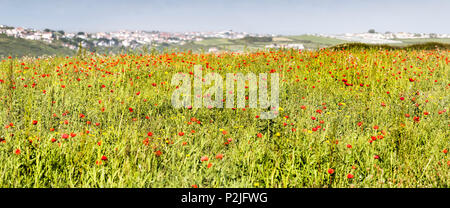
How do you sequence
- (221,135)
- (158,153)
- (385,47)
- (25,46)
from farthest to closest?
(25,46) < (385,47) < (221,135) < (158,153)

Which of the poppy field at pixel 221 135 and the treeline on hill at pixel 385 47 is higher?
the treeline on hill at pixel 385 47

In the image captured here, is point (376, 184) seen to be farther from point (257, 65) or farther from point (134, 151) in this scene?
point (257, 65)

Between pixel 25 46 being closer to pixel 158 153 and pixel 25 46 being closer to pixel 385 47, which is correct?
pixel 385 47

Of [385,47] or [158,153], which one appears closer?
[158,153]

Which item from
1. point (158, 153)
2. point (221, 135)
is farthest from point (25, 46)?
point (158, 153)

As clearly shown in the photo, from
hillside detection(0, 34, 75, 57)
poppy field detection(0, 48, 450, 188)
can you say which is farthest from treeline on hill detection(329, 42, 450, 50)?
hillside detection(0, 34, 75, 57)

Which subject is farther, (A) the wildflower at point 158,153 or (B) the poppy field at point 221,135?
(A) the wildflower at point 158,153

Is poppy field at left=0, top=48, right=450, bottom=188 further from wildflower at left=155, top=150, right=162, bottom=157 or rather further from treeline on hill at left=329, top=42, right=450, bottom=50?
treeline on hill at left=329, top=42, right=450, bottom=50

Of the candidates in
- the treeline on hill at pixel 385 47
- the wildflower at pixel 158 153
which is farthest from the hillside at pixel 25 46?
the wildflower at pixel 158 153

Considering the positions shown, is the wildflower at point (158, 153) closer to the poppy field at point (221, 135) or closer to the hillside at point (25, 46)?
the poppy field at point (221, 135)

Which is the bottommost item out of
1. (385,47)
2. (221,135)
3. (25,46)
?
(221,135)

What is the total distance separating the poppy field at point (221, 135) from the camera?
231 centimetres

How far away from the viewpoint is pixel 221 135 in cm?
331

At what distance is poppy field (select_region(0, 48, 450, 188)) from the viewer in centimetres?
231
